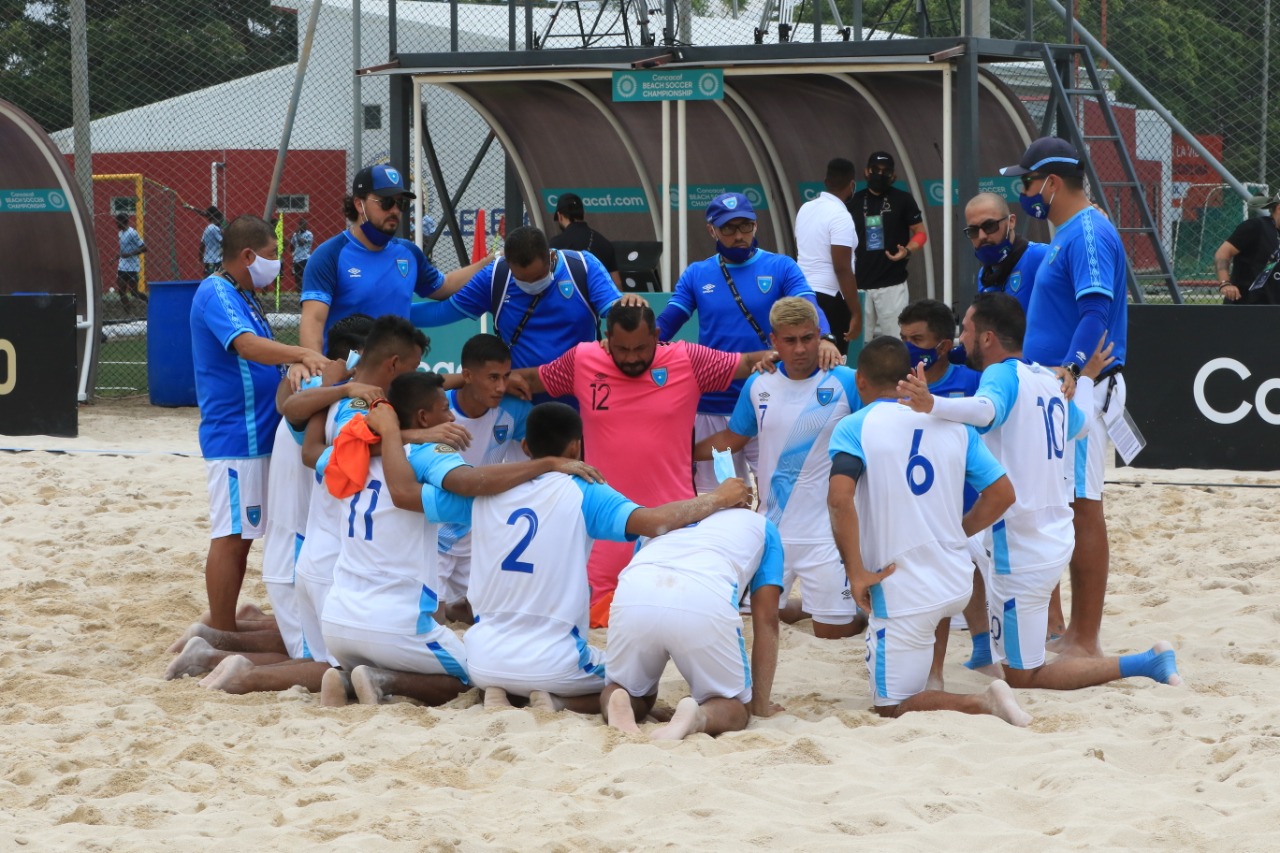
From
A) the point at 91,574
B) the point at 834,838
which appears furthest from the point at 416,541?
the point at 91,574

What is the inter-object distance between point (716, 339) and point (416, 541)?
242 cm

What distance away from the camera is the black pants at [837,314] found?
10.1 metres

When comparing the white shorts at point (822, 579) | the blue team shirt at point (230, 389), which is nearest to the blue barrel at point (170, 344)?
the blue team shirt at point (230, 389)

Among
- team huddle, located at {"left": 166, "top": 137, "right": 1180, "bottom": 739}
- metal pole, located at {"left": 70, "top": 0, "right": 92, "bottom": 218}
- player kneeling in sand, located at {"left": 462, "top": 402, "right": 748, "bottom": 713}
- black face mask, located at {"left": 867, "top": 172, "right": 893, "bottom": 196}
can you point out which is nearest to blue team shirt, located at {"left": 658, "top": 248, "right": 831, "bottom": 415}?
team huddle, located at {"left": 166, "top": 137, "right": 1180, "bottom": 739}

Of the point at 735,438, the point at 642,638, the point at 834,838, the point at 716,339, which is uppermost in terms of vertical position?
the point at 716,339

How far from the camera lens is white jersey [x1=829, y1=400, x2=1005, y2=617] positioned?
4.76 m

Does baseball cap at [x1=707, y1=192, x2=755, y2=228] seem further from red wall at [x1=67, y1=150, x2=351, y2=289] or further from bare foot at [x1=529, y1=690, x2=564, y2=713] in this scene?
red wall at [x1=67, y1=150, x2=351, y2=289]

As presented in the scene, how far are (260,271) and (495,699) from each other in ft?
6.86

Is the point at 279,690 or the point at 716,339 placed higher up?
the point at 716,339

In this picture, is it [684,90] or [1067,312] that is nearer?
[1067,312]

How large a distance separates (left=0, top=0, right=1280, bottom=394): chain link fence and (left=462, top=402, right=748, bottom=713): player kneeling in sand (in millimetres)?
14528

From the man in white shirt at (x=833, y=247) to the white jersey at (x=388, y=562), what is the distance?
16.9 feet

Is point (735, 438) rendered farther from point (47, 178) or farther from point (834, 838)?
point (47, 178)

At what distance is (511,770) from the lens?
420 centimetres
